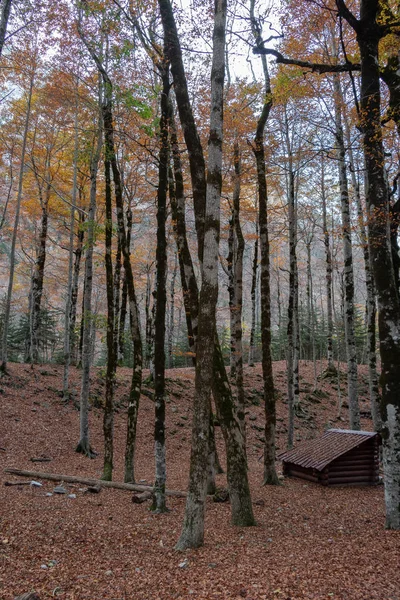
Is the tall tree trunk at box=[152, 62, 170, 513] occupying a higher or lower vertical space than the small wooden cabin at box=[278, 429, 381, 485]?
higher

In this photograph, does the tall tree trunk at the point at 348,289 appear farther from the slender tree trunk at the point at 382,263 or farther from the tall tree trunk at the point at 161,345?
the tall tree trunk at the point at 161,345

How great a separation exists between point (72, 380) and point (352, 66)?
15.6 meters

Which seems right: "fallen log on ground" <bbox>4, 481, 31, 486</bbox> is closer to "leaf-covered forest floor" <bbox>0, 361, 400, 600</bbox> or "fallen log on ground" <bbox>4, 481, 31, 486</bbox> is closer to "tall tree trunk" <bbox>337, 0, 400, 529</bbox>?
"leaf-covered forest floor" <bbox>0, 361, 400, 600</bbox>

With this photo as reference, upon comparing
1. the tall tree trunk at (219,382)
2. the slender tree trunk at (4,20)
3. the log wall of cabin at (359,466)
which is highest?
the slender tree trunk at (4,20)

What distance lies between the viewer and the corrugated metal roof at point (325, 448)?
11.3 meters

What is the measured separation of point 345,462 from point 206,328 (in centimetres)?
823

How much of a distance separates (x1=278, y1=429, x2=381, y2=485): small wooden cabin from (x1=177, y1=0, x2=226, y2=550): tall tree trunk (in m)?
6.79

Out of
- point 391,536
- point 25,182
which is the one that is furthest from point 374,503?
point 25,182

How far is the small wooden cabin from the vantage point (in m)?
11.2

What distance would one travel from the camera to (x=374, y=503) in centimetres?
922

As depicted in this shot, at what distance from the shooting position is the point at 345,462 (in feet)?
37.3

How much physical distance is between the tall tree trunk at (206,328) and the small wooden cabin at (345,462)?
679cm

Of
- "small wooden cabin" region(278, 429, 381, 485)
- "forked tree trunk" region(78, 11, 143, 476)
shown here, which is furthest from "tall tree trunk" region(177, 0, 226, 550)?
"small wooden cabin" region(278, 429, 381, 485)

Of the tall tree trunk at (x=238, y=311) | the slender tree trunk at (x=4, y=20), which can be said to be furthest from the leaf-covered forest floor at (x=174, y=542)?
the slender tree trunk at (x=4, y=20)
